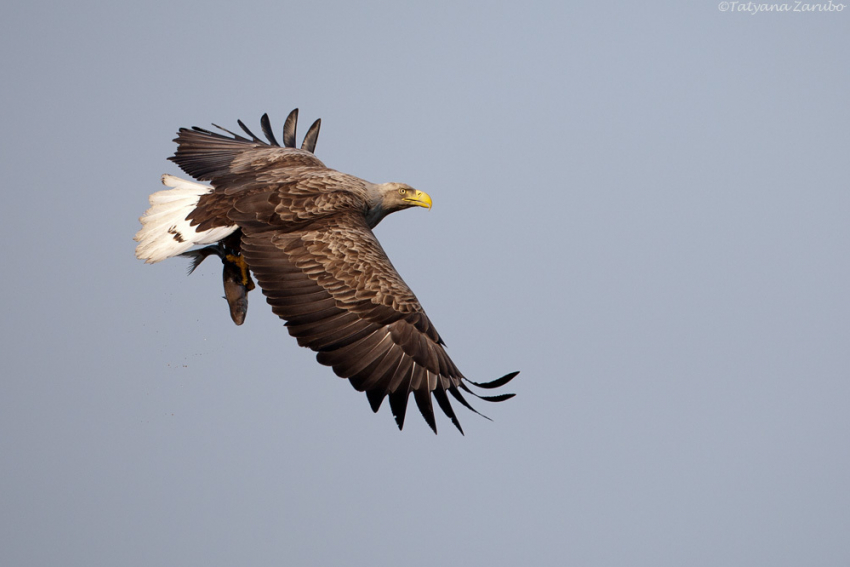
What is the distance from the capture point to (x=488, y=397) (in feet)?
28.3

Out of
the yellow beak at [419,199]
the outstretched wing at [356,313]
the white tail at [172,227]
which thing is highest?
the yellow beak at [419,199]

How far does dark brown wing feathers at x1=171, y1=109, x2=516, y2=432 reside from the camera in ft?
28.8

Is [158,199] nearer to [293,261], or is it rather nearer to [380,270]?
[293,261]

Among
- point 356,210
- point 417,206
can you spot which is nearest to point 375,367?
point 356,210

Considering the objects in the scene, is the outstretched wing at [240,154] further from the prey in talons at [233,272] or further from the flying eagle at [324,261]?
the prey in talons at [233,272]

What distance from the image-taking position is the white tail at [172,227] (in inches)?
385

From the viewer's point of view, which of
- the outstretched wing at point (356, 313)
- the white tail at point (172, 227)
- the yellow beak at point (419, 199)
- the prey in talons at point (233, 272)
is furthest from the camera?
the yellow beak at point (419, 199)

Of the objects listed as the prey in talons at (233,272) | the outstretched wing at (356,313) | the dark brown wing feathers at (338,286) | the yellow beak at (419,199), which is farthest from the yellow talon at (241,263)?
the yellow beak at (419,199)

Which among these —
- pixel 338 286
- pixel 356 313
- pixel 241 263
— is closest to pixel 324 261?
pixel 338 286

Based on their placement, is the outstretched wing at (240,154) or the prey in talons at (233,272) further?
the outstretched wing at (240,154)

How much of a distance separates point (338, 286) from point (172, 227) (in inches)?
76.0

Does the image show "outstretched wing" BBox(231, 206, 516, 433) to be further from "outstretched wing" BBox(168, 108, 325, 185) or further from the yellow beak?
the yellow beak

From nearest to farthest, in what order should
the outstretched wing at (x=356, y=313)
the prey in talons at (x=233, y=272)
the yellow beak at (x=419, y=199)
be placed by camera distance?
the outstretched wing at (x=356, y=313) → the prey in talons at (x=233, y=272) → the yellow beak at (x=419, y=199)

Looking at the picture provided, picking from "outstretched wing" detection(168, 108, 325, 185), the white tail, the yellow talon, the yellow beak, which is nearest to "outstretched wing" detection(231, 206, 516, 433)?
the white tail
